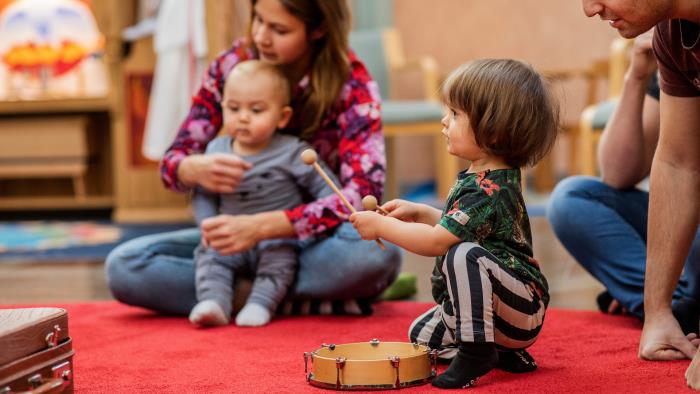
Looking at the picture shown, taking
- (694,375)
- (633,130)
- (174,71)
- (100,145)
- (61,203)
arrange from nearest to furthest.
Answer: (694,375) < (633,130) < (174,71) < (61,203) < (100,145)

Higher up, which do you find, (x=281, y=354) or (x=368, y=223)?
(x=368, y=223)

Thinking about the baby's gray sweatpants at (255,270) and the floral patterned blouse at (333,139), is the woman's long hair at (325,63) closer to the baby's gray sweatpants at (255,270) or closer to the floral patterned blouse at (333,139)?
the floral patterned blouse at (333,139)

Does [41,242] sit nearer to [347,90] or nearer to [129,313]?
[129,313]

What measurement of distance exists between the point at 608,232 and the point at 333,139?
1.99 feet

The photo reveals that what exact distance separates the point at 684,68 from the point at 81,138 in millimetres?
3894

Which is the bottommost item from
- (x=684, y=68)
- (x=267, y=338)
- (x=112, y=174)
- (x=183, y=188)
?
(x=112, y=174)

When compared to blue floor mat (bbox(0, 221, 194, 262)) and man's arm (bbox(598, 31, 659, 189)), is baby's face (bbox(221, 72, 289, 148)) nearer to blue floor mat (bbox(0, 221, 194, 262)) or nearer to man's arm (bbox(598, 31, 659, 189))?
man's arm (bbox(598, 31, 659, 189))

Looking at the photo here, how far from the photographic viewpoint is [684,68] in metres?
1.38

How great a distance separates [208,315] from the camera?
69.6 inches

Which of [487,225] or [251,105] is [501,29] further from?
[487,225]

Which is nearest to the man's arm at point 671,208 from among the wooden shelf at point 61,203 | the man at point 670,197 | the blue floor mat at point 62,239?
the man at point 670,197

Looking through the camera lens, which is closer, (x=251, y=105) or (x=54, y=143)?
(x=251, y=105)

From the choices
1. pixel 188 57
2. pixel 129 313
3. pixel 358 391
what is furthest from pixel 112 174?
pixel 358 391

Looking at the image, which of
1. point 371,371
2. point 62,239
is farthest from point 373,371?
point 62,239
